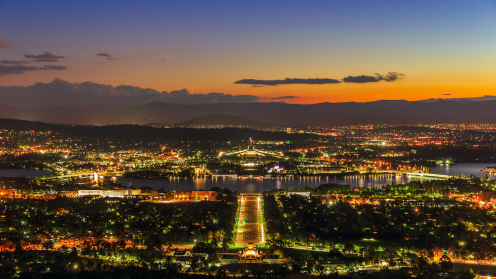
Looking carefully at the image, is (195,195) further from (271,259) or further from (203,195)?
(271,259)

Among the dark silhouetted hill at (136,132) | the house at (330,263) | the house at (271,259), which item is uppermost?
the dark silhouetted hill at (136,132)

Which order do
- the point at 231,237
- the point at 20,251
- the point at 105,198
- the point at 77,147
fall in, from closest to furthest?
the point at 20,251
the point at 231,237
the point at 105,198
the point at 77,147

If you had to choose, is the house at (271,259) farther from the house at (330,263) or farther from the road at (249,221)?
the road at (249,221)

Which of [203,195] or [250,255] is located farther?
[203,195]

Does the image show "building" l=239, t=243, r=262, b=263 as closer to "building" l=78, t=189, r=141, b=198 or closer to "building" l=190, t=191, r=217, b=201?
"building" l=190, t=191, r=217, b=201

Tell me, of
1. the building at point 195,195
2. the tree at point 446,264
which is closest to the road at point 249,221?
the building at point 195,195

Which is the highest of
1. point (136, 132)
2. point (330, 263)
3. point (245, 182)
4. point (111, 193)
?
point (136, 132)

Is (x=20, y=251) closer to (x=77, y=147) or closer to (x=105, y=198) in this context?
(x=105, y=198)

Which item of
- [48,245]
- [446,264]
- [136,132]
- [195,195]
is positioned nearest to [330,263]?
[446,264]

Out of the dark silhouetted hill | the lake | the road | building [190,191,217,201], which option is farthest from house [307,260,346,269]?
the dark silhouetted hill

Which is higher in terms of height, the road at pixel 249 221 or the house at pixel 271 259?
the road at pixel 249 221

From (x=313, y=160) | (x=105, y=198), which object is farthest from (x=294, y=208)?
(x=313, y=160)
